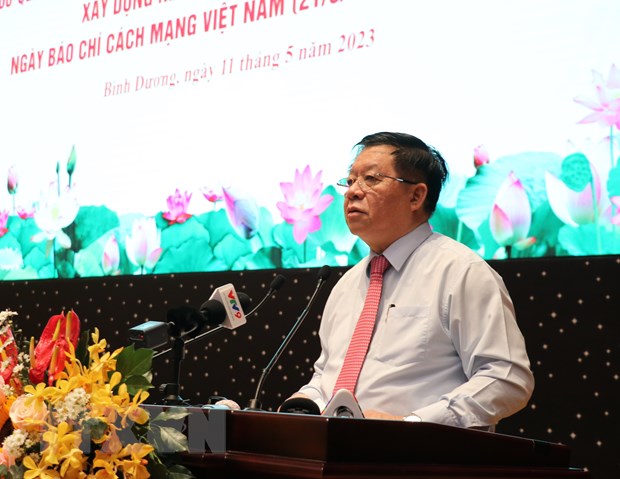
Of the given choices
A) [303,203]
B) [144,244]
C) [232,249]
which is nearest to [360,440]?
[303,203]

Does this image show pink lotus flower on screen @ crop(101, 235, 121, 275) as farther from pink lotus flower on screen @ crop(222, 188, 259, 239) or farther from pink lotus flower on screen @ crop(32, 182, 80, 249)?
pink lotus flower on screen @ crop(222, 188, 259, 239)

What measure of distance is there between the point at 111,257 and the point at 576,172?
2.08 m

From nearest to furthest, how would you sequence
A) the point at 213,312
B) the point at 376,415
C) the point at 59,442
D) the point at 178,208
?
the point at 59,442 < the point at 376,415 < the point at 213,312 < the point at 178,208

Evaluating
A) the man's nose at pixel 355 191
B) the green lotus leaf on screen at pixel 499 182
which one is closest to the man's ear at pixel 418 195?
the man's nose at pixel 355 191

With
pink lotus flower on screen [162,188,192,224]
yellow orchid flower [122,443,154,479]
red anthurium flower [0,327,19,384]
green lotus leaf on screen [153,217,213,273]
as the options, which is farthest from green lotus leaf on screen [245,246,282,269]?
yellow orchid flower [122,443,154,479]

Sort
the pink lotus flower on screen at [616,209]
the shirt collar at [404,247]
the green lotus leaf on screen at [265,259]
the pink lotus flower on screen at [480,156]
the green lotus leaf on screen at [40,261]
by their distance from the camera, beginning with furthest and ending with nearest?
1. the green lotus leaf on screen at [40,261]
2. the green lotus leaf on screen at [265,259]
3. the pink lotus flower on screen at [480,156]
4. the pink lotus flower on screen at [616,209]
5. the shirt collar at [404,247]

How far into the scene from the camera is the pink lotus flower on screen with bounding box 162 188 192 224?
381cm

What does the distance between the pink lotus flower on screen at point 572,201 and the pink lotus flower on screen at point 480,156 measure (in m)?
0.21

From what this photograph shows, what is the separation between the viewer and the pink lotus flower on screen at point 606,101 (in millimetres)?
2844

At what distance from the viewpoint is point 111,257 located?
407cm

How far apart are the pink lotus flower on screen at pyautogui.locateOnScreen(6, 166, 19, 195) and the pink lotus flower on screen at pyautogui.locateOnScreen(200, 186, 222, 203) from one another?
1.06 metres

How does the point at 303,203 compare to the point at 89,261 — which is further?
the point at 89,261

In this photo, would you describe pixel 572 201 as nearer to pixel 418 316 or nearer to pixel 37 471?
pixel 418 316

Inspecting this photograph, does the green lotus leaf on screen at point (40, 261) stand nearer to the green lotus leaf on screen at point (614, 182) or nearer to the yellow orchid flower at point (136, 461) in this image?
the green lotus leaf on screen at point (614, 182)
